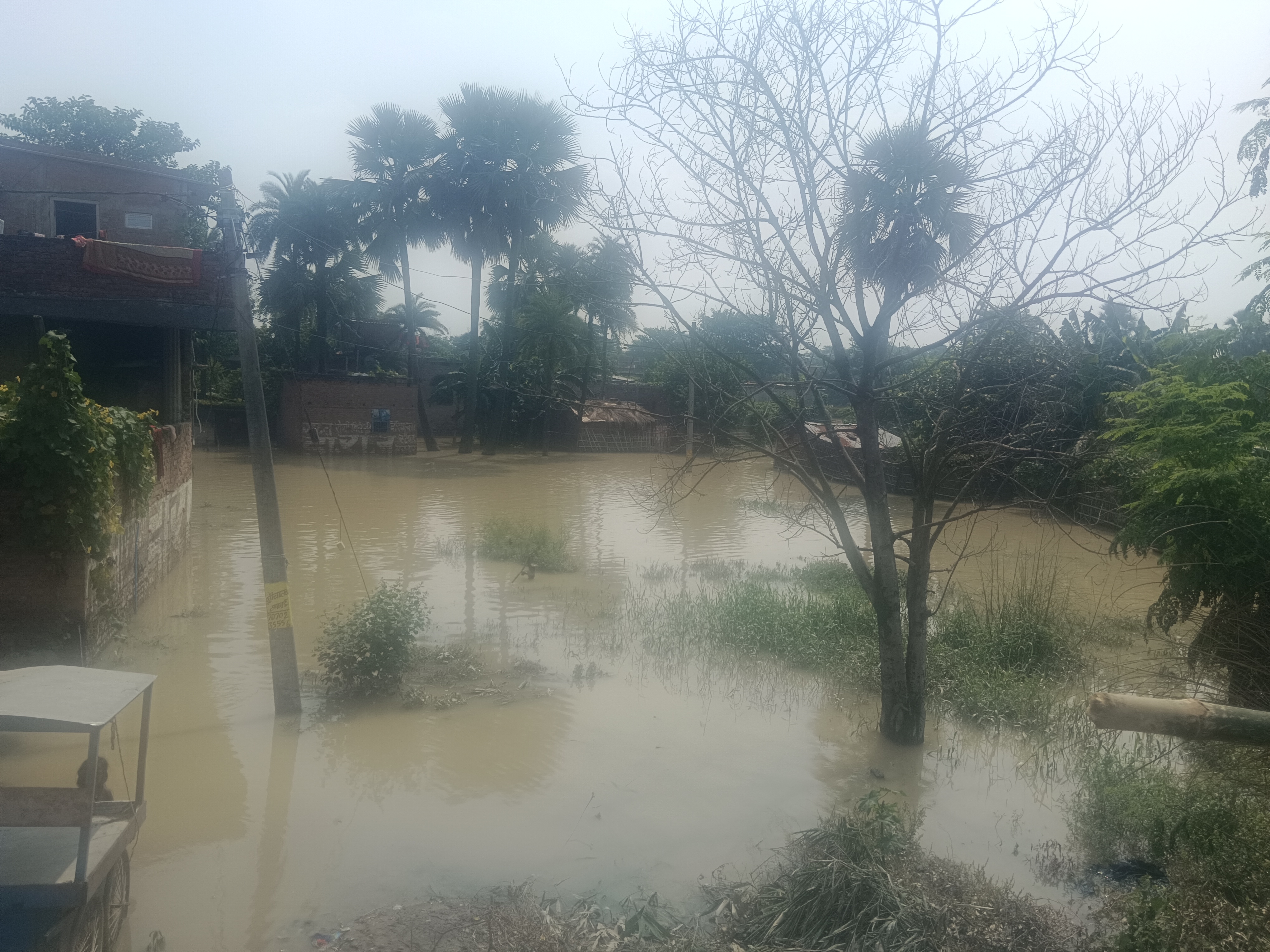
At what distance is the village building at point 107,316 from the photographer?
28.6 ft

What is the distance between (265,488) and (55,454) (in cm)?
193

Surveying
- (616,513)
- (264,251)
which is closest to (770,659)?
(616,513)

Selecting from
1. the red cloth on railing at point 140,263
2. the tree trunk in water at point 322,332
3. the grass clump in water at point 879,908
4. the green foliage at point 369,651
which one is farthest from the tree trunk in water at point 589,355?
the grass clump in water at point 879,908

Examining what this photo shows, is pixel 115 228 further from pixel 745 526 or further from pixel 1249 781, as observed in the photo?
pixel 1249 781

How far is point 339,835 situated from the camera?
6.60 meters

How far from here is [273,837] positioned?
659cm

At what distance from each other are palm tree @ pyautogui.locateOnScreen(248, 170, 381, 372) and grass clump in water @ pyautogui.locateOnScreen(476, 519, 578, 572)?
969 inches

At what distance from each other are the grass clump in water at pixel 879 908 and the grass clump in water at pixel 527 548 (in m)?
10.8

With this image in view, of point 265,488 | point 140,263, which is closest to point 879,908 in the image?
point 265,488

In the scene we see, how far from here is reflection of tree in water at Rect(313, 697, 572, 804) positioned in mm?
7500

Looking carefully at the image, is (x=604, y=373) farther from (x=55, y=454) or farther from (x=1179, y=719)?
(x=1179, y=719)

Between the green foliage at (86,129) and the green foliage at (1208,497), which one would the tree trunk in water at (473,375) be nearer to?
the green foliage at (86,129)

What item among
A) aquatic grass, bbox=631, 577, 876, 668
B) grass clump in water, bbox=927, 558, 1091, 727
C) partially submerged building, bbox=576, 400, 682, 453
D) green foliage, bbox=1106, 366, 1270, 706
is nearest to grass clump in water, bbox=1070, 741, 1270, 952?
green foliage, bbox=1106, 366, 1270, 706

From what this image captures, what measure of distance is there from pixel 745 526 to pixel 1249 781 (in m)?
18.0
